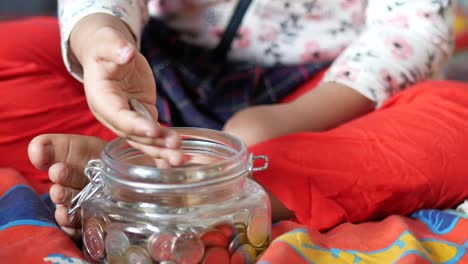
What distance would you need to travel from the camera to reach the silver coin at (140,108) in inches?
22.6

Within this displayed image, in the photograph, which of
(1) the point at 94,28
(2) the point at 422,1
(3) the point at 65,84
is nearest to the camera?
(1) the point at 94,28

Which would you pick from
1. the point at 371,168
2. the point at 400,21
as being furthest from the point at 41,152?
the point at 400,21

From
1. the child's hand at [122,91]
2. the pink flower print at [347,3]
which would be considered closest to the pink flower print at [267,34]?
the pink flower print at [347,3]

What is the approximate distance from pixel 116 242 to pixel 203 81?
469mm

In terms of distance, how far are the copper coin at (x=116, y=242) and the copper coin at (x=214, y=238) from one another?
0.06m

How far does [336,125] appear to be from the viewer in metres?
0.89

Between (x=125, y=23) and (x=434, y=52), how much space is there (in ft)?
1.50

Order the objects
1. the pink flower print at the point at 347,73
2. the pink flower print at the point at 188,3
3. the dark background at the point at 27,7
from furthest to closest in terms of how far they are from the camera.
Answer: the dark background at the point at 27,7 → the pink flower print at the point at 188,3 → the pink flower print at the point at 347,73

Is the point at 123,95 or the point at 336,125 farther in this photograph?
the point at 336,125

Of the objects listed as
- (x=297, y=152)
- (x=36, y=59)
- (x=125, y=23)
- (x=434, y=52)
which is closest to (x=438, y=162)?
(x=297, y=152)

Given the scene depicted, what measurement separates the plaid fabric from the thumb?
0.30 metres

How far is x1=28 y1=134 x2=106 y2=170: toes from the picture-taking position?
0.66 meters

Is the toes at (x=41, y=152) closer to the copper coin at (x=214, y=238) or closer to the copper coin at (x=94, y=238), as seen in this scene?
the copper coin at (x=94, y=238)

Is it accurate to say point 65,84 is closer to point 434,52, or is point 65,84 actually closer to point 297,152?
point 297,152
